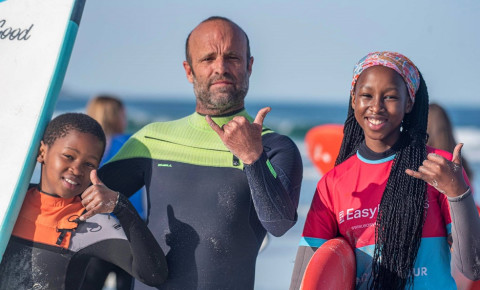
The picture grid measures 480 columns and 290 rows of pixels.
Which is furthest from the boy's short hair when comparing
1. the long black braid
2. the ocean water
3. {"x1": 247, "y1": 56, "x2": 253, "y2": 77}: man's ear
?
the ocean water

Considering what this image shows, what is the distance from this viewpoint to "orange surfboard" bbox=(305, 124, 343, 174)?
5949mm

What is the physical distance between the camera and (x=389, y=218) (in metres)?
2.45

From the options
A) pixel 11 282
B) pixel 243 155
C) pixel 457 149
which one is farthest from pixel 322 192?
pixel 11 282

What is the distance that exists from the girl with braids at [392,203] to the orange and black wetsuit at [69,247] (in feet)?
1.87

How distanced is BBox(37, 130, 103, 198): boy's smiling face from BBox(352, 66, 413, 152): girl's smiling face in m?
1.05

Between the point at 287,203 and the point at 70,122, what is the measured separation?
0.97 meters

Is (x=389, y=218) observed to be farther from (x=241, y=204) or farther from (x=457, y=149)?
(x=241, y=204)

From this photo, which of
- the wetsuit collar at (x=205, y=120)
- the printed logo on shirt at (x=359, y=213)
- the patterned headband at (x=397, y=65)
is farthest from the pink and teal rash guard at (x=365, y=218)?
the wetsuit collar at (x=205, y=120)

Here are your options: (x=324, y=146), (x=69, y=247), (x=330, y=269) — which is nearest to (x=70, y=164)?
(x=69, y=247)

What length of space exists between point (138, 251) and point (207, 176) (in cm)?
42

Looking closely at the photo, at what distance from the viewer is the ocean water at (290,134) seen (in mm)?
6484

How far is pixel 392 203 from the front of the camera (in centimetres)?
246

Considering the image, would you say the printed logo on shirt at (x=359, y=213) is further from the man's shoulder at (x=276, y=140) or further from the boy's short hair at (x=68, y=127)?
the boy's short hair at (x=68, y=127)

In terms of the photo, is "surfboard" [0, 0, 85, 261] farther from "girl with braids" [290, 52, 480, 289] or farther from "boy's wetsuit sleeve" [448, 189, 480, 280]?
"boy's wetsuit sleeve" [448, 189, 480, 280]
